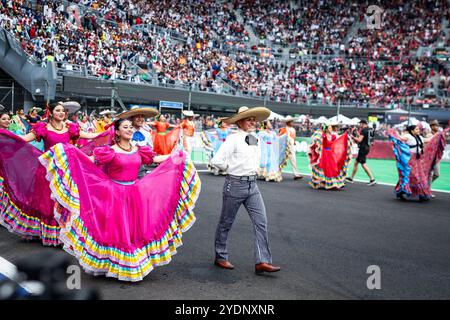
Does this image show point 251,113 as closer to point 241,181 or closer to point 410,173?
point 241,181

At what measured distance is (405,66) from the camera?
3631 cm

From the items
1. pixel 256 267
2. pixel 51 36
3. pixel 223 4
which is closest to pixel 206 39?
pixel 223 4

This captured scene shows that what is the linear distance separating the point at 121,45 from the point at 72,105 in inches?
710

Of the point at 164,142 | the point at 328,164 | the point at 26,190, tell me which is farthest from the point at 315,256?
the point at 164,142

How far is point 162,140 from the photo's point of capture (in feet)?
49.6

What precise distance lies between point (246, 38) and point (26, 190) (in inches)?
1365

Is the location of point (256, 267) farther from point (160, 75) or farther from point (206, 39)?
point (206, 39)

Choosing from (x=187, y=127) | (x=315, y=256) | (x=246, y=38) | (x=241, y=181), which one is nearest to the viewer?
(x=241, y=181)

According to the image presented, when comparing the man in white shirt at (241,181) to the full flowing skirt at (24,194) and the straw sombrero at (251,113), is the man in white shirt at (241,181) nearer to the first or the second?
the straw sombrero at (251,113)

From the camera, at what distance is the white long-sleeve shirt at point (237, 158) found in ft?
16.8

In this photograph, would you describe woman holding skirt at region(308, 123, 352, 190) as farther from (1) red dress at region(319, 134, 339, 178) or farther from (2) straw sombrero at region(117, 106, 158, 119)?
(2) straw sombrero at region(117, 106, 158, 119)

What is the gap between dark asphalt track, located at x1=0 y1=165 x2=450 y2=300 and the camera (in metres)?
4.43

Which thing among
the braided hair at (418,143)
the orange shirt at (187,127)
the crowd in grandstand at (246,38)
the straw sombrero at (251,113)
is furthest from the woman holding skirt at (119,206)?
the crowd in grandstand at (246,38)

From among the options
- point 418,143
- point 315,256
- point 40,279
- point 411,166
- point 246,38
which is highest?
point 246,38
